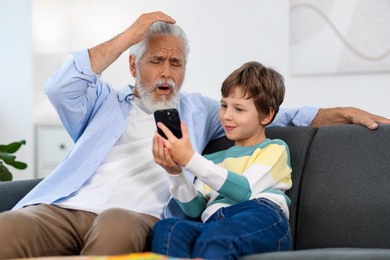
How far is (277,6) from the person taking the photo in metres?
3.96

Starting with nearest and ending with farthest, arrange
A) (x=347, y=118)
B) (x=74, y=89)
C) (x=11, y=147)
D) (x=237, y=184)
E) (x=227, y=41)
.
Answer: (x=237, y=184) → (x=74, y=89) → (x=347, y=118) → (x=11, y=147) → (x=227, y=41)

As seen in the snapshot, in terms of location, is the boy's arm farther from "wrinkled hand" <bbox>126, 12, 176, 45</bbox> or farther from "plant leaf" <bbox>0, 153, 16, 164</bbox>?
"plant leaf" <bbox>0, 153, 16, 164</bbox>

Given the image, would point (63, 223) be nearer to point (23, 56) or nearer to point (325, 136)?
point (325, 136)

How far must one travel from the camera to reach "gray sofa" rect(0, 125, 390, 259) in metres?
2.03

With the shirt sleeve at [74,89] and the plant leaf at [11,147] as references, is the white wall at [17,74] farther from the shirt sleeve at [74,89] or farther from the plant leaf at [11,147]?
the shirt sleeve at [74,89]

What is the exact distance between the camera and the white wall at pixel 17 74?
4.45m

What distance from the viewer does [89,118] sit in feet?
7.55

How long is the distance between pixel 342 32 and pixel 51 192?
2317 mm

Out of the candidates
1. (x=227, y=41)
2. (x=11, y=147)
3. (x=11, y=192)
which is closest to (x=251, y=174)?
(x=11, y=192)

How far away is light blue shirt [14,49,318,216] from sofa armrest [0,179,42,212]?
9 centimetres

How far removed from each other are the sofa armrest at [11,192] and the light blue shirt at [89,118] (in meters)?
0.09

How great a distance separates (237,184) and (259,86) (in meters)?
0.38

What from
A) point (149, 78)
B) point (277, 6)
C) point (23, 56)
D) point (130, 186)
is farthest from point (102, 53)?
point (23, 56)

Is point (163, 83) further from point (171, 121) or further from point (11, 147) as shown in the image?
point (11, 147)
